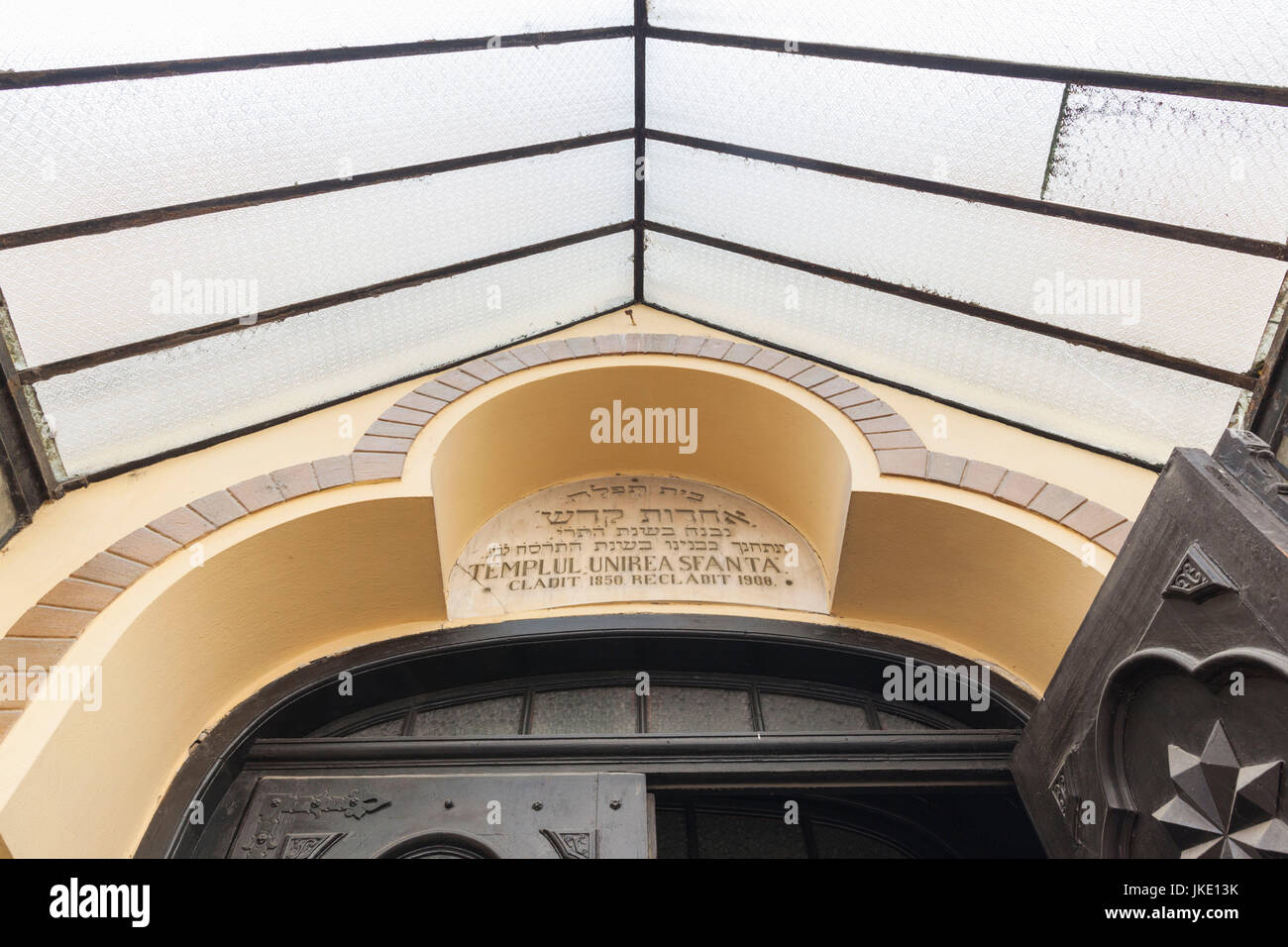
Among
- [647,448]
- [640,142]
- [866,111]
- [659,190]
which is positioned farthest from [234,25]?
[647,448]

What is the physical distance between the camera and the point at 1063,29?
2760mm

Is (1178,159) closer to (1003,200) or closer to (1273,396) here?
(1003,200)

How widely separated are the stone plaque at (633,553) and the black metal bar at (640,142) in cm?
131

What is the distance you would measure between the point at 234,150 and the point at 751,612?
3.02 m

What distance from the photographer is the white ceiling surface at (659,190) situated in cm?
273

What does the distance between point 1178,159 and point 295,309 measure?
145 inches

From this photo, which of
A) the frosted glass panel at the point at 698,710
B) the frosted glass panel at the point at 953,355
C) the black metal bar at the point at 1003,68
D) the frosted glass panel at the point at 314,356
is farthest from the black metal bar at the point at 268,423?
the frosted glass panel at the point at 698,710

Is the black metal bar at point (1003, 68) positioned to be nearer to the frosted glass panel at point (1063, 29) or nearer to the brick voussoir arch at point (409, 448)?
the frosted glass panel at point (1063, 29)

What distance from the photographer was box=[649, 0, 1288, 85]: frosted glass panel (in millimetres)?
2471

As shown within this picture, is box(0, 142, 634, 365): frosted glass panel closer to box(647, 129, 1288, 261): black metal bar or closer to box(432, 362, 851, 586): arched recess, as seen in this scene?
box(647, 129, 1288, 261): black metal bar

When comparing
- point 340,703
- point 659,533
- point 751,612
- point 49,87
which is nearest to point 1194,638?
point 751,612

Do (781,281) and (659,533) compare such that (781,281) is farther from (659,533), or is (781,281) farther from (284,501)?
(284,501)

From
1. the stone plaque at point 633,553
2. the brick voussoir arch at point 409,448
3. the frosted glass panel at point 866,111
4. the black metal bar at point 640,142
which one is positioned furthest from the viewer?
the stone plaque at point 633,553

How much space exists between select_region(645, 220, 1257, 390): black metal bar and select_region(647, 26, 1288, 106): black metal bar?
1.00 metres
